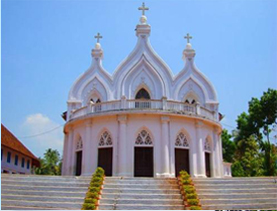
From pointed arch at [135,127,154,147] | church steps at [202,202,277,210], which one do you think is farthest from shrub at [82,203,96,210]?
pointed arch at [135,127,154,147]

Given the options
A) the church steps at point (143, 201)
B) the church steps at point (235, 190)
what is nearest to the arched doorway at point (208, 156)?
the church steps at point (235, 190)

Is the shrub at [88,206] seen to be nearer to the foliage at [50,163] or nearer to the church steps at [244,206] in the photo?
the church steps at [244,206]

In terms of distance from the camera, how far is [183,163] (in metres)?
23.0

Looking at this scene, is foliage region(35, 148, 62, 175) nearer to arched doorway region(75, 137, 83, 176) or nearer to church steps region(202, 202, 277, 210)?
arched doorway region(75, 137, 83, 176)

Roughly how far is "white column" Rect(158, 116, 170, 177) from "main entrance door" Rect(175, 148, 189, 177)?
143 cm

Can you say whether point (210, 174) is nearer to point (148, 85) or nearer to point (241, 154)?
point (148, 85)

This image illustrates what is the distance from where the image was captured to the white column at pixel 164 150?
21484 millimetres

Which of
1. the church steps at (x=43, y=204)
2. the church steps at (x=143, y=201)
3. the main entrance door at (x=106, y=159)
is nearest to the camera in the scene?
the church steps at (x=43, y=204)

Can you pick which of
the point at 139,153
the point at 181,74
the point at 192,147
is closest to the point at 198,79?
the point at 181,74

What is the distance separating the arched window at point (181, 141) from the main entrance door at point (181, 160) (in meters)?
0.37

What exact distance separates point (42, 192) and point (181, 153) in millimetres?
11164

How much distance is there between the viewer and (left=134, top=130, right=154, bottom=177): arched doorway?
2212 centimetres

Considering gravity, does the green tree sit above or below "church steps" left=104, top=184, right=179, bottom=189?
above

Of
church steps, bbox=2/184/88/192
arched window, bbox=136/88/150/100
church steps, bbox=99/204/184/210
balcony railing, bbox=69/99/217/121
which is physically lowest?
church steps, bbox=99/204/184/210
